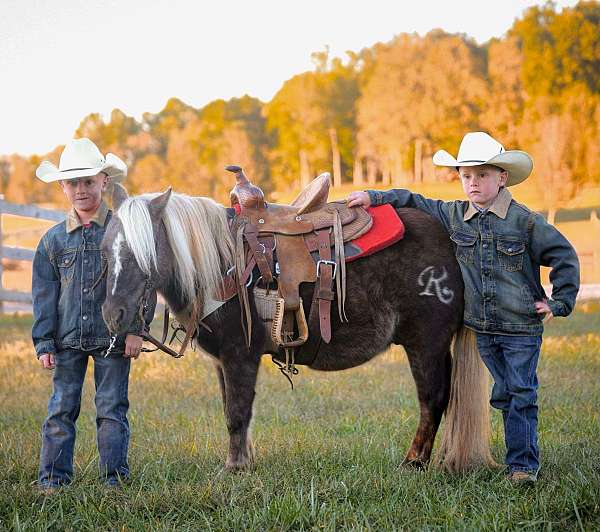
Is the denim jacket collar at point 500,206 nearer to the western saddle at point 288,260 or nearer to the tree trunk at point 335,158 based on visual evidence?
the western saddle at point 288,260

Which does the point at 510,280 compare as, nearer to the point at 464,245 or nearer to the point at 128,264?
the point at 464,245

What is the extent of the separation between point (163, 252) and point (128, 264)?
0.22 m

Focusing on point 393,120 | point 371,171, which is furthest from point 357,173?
point 393,120

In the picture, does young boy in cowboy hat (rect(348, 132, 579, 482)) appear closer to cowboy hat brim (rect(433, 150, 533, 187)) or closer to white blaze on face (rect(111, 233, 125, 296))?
cowboy hat brim (rect(433, 150, 533, 187))

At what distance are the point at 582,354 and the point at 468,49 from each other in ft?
61.0

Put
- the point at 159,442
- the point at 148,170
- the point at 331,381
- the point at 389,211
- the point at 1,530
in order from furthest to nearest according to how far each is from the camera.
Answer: the point at 148,170 → the point at 331,381 → the point at 159,442 → the point at 389,211 → the point at 1,530

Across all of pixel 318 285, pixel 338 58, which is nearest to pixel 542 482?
pixel 318 285

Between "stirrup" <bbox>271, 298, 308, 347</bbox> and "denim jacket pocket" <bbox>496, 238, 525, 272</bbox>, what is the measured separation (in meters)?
1.16

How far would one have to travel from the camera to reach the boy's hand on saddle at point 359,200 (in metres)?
4.04

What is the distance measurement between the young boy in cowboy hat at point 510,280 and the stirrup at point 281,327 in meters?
0.95

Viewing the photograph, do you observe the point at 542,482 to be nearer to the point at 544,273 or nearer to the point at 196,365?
the point at 196,365

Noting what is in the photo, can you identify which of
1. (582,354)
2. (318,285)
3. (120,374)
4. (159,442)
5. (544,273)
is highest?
(318,285)

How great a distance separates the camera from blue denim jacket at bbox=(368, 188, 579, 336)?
11.6 ft

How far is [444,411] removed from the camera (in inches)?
160
